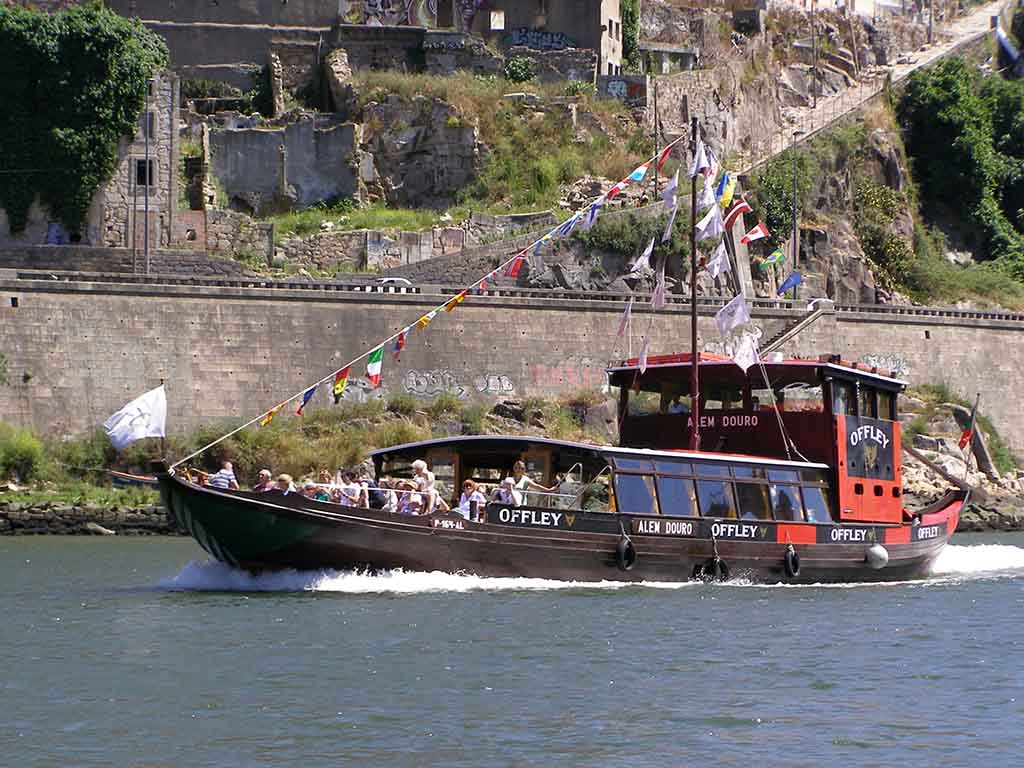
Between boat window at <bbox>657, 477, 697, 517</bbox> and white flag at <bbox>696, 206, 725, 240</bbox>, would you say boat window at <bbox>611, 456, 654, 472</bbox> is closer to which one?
boat window at <bbox>657, 477, 697, 517</bbox>

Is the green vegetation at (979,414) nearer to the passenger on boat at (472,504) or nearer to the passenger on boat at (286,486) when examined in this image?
the passenger on boat at (472,504)

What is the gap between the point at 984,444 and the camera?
194 ft

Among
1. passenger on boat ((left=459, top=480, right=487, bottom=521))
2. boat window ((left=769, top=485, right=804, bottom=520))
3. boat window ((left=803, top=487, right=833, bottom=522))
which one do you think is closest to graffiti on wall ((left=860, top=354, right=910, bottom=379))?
boat window ((left=803, top=487, right=833, bottom=522))

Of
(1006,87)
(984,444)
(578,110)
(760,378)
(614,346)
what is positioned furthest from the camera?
(1006,87)

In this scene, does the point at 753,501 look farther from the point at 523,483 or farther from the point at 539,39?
the point at 539,39

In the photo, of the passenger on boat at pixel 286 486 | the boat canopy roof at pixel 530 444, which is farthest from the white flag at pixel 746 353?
the passenger on boat at pixel 286 486

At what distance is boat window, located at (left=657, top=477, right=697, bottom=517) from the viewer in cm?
3266

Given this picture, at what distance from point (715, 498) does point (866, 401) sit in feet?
14.3

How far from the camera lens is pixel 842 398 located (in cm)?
3491

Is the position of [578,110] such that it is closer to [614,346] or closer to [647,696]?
[614,346]

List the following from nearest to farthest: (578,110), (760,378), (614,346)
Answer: (760,378) → (614,346) → (578,110)

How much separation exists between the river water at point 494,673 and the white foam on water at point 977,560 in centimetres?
555

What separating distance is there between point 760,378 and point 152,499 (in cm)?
A: 1980

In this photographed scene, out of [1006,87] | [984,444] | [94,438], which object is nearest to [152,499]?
[94,438]
